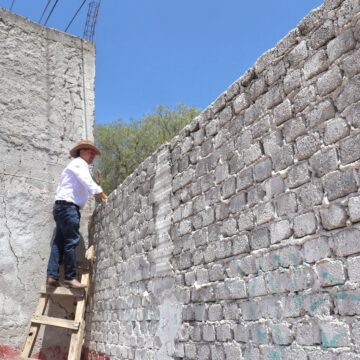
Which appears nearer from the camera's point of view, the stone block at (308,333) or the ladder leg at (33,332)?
the stone block at (308,333)

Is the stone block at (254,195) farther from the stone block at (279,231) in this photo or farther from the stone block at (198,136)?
the stone block at (198,136)

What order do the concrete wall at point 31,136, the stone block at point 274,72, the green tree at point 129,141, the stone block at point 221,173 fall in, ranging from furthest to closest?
the green tree at point 129,141 → the concrete wall at point 31,136 → the stone block at point 221,173 → the stone block at point 274,72

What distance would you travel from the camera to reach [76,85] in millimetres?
6457

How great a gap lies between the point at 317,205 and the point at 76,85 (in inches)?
183

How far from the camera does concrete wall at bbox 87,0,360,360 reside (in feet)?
7.90

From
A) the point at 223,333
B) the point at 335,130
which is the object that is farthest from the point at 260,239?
the point at 335,130

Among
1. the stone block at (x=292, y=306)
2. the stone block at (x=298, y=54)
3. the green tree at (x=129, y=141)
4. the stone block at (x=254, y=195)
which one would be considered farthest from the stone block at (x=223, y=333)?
the green tree at (x=129, y=141)

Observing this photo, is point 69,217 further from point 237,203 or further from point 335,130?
point 335,130

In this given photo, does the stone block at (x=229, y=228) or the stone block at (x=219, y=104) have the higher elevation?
the stone block at (x=219, y=104)

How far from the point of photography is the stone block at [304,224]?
2.57m

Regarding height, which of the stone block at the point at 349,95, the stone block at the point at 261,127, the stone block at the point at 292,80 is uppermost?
the stone block at the point at 292,80

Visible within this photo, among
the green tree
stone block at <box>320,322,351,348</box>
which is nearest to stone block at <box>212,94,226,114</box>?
stone block at <box>320,322,351,348</box>

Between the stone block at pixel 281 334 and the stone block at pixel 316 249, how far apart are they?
409mm

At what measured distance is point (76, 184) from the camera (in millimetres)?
5547
